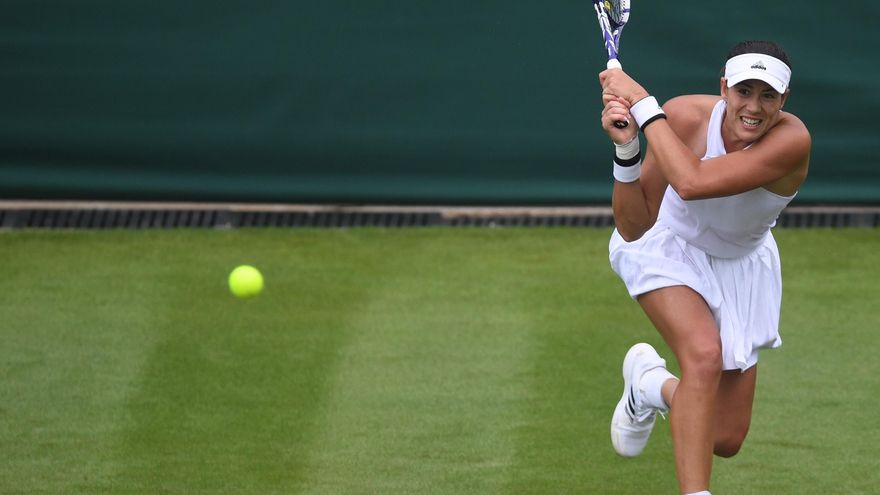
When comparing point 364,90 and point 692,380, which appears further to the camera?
point 364,90

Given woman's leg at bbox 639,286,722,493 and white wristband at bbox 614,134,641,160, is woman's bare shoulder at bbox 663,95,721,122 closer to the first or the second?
white wristband at bbox 614,134,641,160

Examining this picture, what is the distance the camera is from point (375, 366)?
5.69m

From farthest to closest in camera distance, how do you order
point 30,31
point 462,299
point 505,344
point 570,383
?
point 30,31 < point 462,299 < point 505,344 < point 570,383

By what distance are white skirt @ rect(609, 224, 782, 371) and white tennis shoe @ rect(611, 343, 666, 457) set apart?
38 cm

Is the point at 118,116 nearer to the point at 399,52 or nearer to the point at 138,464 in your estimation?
the point at 399,52

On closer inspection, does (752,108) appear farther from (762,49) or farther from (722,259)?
(722,259)

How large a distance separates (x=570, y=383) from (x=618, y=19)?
1.58 metres

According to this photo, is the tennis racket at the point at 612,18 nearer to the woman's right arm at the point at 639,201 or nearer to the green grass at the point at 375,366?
the woman's right arm at the point at 639,201

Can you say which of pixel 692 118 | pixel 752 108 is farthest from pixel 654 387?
pixel 752 108

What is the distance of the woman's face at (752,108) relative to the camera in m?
4.03

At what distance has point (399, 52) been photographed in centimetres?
738

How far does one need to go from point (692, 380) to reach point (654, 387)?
1.38ft

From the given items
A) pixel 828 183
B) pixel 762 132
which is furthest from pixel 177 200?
pixel 762 132

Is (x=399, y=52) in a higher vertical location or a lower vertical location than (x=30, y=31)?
higher
